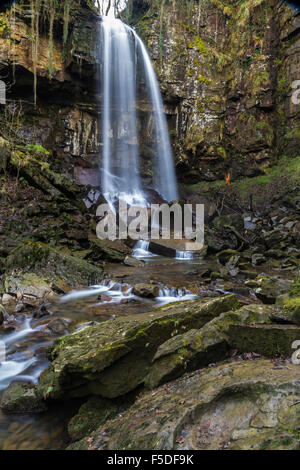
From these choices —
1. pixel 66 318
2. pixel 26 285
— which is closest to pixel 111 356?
pixel 66 318

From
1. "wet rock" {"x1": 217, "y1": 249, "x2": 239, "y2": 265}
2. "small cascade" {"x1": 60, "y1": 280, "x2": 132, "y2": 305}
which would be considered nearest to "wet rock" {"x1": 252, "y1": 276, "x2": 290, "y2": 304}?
"wet rock" {"x1": 217, "y1": 249, "x2": 239, "y2": 265}

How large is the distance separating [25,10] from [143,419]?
1782 cm

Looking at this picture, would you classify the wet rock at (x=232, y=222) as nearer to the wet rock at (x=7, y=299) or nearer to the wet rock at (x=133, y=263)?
the wet rock at (x=133, y=263)

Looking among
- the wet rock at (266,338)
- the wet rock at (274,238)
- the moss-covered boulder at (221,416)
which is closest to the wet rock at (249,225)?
the wet rock at (274,238)

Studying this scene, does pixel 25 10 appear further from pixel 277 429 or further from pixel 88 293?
pixel 277 429

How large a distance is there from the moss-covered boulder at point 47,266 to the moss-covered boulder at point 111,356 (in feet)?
12.0

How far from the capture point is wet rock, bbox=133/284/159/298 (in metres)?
6.22

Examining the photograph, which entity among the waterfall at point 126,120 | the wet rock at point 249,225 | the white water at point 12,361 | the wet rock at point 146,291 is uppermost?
the waterfall at point 126,120

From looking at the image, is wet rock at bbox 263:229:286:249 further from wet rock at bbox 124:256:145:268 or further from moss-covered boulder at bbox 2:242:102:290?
moss-covered boulder at bbox 2:242:102:290

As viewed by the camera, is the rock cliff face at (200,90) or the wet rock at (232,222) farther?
the rock cliff face at (200,90)

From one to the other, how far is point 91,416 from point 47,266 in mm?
4870

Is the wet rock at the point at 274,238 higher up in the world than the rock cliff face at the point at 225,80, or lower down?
lower down

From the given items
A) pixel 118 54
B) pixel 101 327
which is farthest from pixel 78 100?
pixel 101 327

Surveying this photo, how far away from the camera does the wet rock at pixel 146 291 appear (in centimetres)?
622
